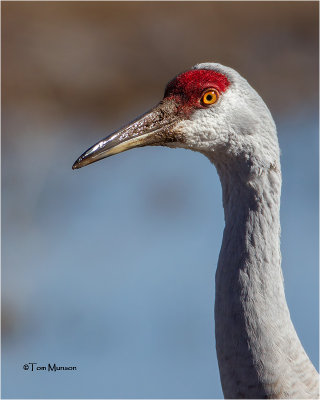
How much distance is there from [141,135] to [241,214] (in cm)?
55

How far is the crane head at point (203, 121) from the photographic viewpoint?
11.6 feet

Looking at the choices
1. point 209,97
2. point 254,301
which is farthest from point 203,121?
point 254,301

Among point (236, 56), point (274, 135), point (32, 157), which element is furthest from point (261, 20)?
point (274, 135)

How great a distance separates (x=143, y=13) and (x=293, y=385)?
11.4 m

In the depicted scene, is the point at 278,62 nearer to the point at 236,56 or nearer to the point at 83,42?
the point at 236,56

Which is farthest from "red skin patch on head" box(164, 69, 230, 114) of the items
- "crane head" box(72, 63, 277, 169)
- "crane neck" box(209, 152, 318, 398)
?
"crane neck" box(209, 152, 318, 398)

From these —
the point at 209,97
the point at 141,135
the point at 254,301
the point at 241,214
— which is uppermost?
the point at 209,97

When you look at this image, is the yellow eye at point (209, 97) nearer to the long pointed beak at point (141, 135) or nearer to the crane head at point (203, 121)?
the crane head at point (203, 121)

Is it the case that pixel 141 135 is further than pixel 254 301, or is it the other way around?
pixel 141 135

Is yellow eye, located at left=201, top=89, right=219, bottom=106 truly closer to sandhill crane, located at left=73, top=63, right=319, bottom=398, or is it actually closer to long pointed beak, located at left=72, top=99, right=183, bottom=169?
sandhill crane, located at left=73, top=63, right=319, bottom=398

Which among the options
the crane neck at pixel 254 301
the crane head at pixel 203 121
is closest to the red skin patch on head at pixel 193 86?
the crane head at pixel 203 121

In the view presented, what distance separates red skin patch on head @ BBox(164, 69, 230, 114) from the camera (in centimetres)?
359

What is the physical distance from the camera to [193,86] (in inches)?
143

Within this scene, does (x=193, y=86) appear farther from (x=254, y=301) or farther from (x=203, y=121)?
(x=254, y=301)
